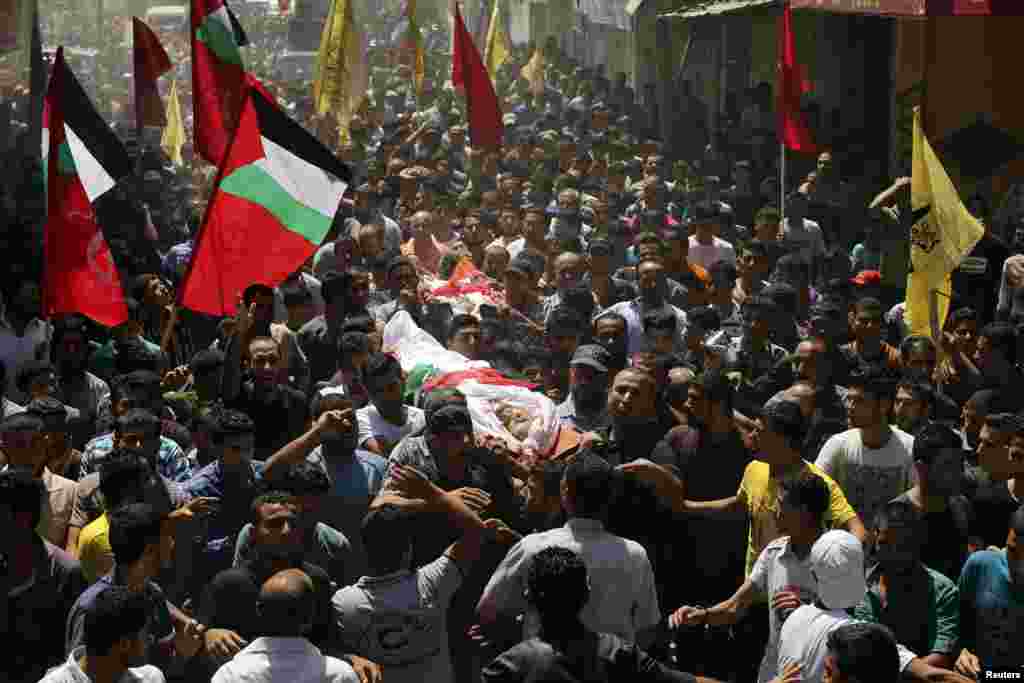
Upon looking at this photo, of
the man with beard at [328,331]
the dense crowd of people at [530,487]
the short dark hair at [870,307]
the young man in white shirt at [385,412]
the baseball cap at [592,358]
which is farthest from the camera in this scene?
the man with beard at [328,331]

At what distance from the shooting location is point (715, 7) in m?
19.3

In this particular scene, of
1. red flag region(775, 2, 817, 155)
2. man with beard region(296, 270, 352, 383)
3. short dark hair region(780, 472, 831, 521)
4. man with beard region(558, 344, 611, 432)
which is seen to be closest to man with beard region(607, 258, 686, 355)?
man with beard region(296, 270, 352, 383)

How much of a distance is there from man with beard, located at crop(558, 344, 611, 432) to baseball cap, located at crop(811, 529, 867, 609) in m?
2.56

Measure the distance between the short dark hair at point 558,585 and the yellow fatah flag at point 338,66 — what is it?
12.7m

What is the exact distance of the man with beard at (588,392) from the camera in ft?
25.7

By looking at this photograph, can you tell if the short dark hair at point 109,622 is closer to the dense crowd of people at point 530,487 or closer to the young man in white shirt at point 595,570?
the dense crowd of people at point 530,487

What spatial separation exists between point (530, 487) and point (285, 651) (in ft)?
6.08

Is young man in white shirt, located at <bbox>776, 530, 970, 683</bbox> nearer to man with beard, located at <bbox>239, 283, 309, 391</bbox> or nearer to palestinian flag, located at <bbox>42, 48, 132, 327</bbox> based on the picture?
man with beard, located at <bbox>239, 283, 309, 391</bbox>

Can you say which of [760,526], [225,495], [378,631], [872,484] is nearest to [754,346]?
[872,484]

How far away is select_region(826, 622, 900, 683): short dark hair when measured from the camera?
4578mm

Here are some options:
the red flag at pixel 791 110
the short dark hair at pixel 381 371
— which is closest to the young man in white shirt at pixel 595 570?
the short dark hair at pixel 381 371

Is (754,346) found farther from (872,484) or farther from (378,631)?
(378,631)

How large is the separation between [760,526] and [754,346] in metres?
2.56

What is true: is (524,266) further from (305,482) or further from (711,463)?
(305,482)
